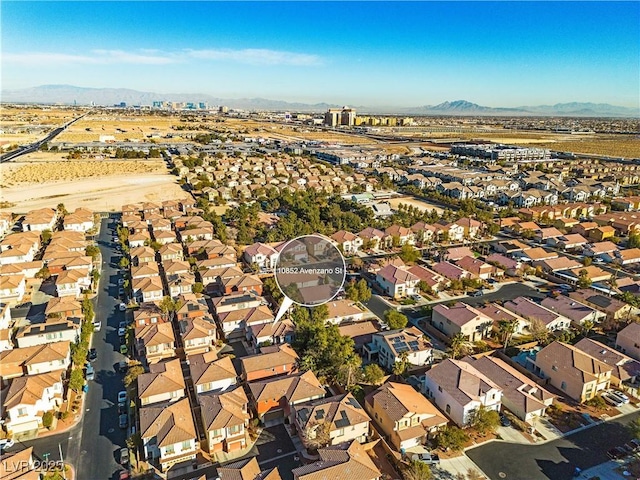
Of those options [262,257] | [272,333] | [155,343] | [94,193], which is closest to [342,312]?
[272,333]

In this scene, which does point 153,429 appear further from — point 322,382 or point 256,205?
point 256,205

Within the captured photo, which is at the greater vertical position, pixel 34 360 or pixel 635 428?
pixel 635 428

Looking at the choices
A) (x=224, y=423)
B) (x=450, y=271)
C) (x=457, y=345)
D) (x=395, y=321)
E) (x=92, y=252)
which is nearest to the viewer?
(x=224, y=423)

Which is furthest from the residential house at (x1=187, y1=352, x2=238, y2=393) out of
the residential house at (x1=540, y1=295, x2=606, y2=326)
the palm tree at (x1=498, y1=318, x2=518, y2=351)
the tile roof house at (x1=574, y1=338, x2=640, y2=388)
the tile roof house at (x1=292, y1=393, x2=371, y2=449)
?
the residential house at (x1=540, y1=295, x2=606, y2=326)

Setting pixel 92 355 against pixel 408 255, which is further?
pixel 408 255

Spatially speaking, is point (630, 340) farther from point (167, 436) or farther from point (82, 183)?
point (82, 183)

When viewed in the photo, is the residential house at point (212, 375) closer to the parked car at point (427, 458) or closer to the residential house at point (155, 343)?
the residential house at point (155, 343)

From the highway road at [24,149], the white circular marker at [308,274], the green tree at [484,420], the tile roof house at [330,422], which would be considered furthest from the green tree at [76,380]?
the highway road at [24,149]

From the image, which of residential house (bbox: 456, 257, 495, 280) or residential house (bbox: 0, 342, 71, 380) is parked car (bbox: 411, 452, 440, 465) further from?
residential house (bbox: 456, 257, 495, 280)
